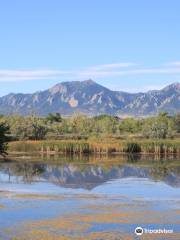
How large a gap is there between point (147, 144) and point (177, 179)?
35853 millimetres

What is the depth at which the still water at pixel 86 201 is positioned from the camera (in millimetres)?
24625

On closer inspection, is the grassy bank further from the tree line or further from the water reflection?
the water reflection

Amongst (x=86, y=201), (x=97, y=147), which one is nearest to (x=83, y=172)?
(x=86, y=201)

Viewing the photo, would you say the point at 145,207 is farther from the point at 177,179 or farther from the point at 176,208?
the point at 177,179

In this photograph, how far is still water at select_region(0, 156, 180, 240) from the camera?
24625 millimetres

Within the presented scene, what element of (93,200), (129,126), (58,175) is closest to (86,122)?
(129,126)

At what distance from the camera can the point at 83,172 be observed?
52500 mm

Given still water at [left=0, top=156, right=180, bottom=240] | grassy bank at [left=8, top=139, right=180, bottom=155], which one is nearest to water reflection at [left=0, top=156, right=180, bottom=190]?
still water at [left=0, top=156, right=180, bottom=240]

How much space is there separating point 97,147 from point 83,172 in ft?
97.6

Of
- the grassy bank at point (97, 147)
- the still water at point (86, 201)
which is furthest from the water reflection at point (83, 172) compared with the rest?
the grassy bank at point (97, 147)

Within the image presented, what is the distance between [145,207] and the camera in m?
31.1

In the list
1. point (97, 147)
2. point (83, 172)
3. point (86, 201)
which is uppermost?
point (86, 201)

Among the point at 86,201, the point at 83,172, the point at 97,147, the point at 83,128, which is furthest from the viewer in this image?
the point at 83,128

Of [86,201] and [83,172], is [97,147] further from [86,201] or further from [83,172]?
[86,201]
